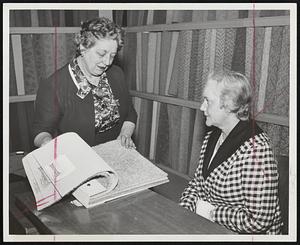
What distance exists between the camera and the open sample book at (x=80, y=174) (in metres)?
1.08

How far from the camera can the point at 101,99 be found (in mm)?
1703

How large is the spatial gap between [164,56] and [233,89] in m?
0.75

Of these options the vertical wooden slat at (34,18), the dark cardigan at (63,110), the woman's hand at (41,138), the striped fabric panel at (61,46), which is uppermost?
the vertical wooden slat at (34,18)

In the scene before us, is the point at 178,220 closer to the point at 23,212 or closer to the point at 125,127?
the point at 23,212

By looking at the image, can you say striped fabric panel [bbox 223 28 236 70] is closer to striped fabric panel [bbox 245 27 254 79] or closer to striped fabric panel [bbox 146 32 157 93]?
striped fabric panel [bbox 245 27 254 79]

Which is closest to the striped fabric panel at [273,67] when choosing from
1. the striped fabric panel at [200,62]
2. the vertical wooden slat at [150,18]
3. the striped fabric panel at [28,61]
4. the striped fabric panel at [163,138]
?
the striped fabric panel at [200,62]

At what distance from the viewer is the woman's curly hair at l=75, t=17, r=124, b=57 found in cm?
158

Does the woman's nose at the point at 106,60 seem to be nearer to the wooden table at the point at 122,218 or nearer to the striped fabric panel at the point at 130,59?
the striped fabric panel at the point at 130,59

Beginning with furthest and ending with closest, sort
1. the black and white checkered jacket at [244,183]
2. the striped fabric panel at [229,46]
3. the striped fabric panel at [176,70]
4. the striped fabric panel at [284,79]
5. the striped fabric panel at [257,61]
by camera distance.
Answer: the striped fabric panel at [176,70], the striped fabric panel at [229,46], the striped fabric panel at [257,61], the striped fabric panel at [284,79], the black and white checkered jacket at [244,183]

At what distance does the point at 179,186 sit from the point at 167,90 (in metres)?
0.51

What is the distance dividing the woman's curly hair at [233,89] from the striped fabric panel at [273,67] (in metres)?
0.25

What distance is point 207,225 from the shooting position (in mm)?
1026

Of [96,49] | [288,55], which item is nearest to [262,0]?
[288,55]

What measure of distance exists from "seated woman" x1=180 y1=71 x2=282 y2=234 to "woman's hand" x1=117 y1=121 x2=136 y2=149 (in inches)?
11.0
